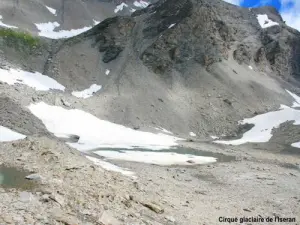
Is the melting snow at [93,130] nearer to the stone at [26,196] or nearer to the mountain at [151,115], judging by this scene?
the mountain at [151,115]

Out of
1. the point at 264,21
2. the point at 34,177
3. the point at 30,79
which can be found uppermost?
the point at 264,21

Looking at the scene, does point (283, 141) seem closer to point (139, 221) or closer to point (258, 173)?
point (258, 173)

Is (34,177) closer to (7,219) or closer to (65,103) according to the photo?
(7,219)

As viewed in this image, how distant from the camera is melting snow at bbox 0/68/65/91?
65125 millimetres

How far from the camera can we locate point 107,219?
15156mm

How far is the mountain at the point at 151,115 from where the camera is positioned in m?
19.5

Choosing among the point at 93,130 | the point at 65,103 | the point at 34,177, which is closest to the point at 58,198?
the point at 34,177

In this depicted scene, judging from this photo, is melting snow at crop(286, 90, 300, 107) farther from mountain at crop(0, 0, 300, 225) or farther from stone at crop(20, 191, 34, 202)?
stone at crop(20, 191, 34, 202)

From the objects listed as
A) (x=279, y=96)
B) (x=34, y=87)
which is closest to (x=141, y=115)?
(x=34, y=87)

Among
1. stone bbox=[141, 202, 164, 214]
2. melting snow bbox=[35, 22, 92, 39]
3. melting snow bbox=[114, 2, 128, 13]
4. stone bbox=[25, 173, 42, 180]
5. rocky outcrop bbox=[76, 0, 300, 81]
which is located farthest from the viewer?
melting snow bbox=[114, 2, 128, 13]

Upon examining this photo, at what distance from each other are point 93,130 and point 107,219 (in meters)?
42.0

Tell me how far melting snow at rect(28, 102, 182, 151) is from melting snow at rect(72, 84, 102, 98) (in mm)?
14876

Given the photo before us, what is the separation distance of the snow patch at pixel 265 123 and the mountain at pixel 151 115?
22cm

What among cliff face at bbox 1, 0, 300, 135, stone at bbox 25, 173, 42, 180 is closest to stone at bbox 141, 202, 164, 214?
stone at bbox 25, 173, 42, 180
